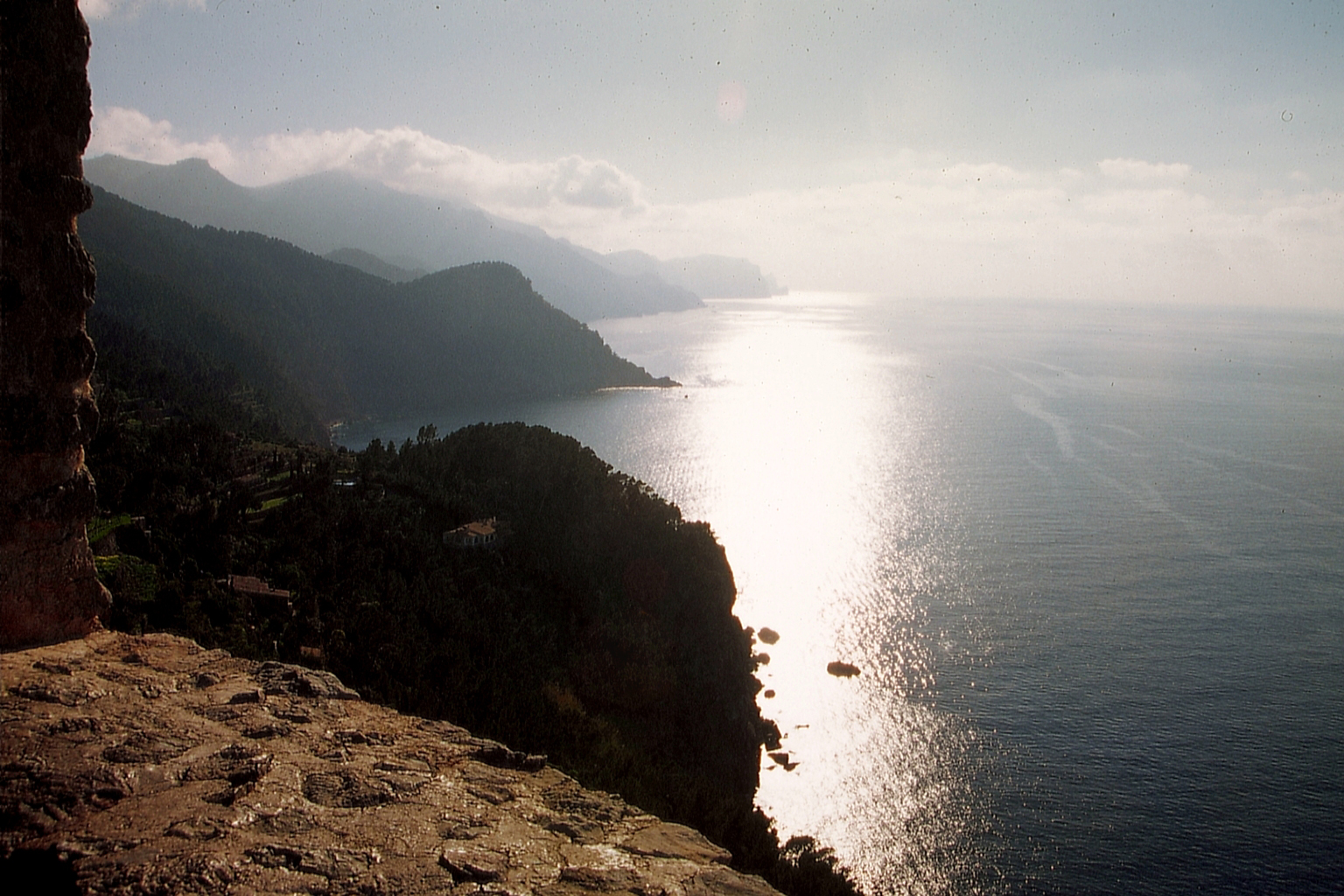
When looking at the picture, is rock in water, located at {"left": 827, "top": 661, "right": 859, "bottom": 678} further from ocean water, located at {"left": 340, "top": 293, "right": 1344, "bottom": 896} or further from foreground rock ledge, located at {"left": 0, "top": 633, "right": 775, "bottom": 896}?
foreground rock ledge, located at {"left": 0, "top": 633, "right": 775, "bottom": 896}

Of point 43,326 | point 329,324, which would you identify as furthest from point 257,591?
point 329,324

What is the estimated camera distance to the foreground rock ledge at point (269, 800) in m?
5.81

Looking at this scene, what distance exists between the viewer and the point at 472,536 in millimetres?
34875

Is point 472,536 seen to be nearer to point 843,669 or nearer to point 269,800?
point 843,669

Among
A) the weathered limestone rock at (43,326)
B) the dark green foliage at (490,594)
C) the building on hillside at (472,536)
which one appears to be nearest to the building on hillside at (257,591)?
the dark green foliage at (490,594)

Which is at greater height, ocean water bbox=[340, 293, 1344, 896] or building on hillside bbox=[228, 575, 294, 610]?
building on hillside bbox=[228, 575, 294, 610]

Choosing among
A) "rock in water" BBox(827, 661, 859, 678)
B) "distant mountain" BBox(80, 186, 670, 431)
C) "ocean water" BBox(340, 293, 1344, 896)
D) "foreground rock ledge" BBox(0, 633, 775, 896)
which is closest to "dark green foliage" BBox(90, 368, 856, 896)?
"ocean water" BBox(340, 293, 1344, 896)

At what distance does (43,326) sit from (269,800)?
19.9 feet

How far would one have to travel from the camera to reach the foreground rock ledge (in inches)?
229

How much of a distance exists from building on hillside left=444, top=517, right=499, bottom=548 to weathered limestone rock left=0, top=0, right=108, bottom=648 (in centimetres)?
2501

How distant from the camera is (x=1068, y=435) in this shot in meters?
102

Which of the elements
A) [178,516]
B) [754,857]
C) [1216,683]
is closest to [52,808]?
[754,857]

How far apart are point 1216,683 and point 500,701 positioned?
139 ft

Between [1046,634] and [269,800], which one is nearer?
[269,800]
